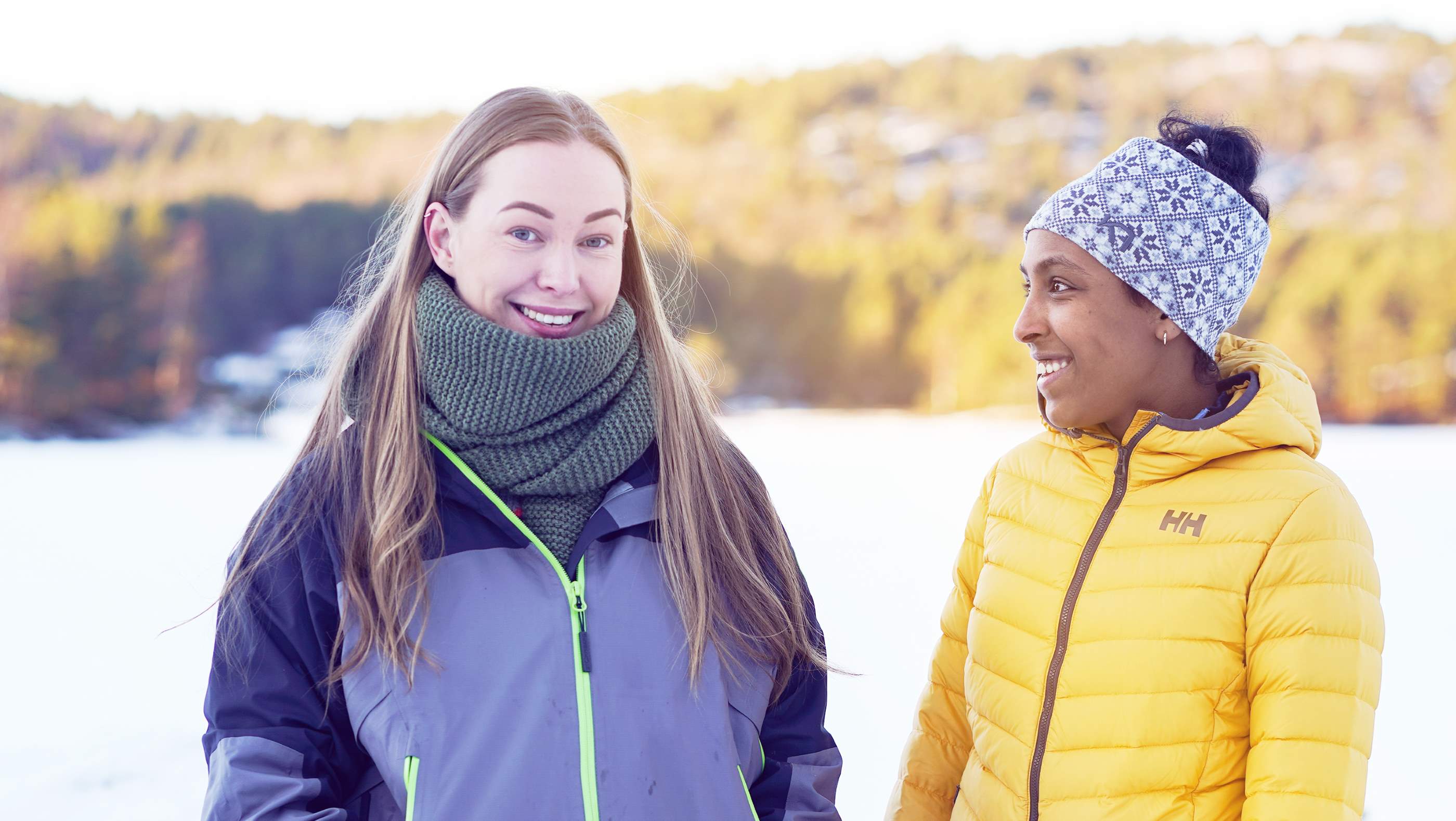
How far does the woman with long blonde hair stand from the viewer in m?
1.26

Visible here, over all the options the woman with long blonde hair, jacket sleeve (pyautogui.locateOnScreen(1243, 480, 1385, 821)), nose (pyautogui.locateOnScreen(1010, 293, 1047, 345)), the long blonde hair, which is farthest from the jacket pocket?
nose (pyautogui.locateOnScreen(1010, 293, 1047, 345))

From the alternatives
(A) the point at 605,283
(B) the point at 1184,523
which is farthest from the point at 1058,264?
(A) the point at 605,283

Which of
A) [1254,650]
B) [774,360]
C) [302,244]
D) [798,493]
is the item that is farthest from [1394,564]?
[302,244]

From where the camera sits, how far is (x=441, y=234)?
4.81 ft

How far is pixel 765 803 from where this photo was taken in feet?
4.72

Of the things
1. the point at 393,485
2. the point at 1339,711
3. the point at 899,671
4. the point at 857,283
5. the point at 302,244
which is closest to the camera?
the point at 1339,711

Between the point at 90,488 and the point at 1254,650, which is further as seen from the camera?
the point at 90,488

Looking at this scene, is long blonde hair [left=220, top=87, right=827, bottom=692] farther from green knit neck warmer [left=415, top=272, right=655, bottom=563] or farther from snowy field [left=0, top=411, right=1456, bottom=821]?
snowy field [left=0, top=411, right=1456, bottom=821]

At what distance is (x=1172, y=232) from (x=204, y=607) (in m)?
3.52

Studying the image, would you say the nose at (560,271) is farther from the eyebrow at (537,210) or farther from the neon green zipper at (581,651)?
the neon green zipper at (581,651)

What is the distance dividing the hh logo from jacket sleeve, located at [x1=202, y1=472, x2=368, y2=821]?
3.51 ft

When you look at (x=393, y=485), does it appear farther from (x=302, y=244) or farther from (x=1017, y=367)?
(x=302, y=244)

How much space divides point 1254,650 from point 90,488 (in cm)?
1099

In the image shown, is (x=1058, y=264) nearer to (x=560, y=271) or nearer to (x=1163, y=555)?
(x=1163, y=555)
